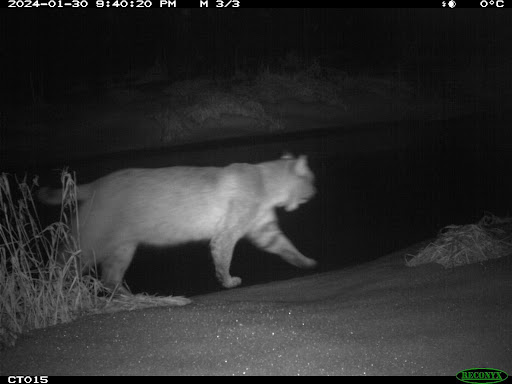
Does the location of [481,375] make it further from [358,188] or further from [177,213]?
[358,188]

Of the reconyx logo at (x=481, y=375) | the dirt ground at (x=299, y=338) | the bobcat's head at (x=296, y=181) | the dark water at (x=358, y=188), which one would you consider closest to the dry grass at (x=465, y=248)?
the dirt ground at (x=299, y=338)

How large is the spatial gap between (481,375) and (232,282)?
317 centimetres

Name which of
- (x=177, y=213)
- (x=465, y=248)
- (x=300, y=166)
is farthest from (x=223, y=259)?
(x=465, y=248)

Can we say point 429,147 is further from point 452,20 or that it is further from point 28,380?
point 452,20

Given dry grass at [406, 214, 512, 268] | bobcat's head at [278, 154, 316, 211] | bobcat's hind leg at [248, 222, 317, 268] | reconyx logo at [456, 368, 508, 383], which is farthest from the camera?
bobcat's head at [278, 154, 316, 211]

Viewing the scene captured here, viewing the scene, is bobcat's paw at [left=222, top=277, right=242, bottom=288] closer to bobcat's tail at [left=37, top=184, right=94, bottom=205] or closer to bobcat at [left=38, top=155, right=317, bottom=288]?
bobcat at [left=38, top=155, right=317, bottom=288]

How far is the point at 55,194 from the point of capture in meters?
4.97

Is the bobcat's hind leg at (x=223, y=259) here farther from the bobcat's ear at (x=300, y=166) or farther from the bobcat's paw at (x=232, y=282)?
the bobcat's ear at (x=300, y=166)

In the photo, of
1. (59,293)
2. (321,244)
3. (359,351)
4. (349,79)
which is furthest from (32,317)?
(349,79)

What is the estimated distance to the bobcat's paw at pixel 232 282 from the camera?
5277 mm

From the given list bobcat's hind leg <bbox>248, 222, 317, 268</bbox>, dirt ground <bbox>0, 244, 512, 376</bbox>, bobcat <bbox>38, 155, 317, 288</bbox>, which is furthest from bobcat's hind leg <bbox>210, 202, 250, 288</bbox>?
dirt ground <bbox>0, 244, 512, 376</bbox>

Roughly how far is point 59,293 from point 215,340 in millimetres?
1138

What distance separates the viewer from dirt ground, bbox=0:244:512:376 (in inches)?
96.1

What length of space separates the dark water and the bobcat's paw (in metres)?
0.09
